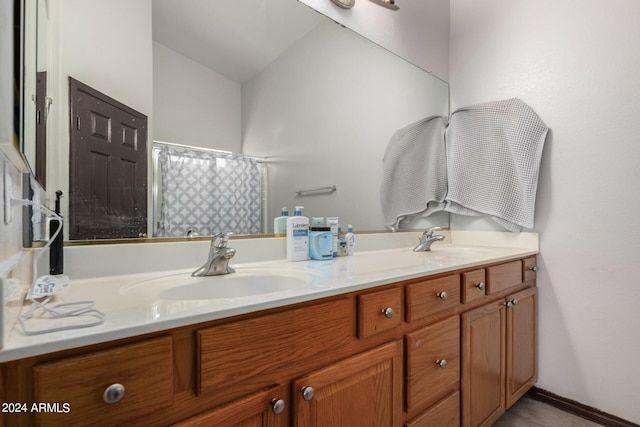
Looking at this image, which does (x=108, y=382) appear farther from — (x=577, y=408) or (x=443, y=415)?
(x=577, y=408)

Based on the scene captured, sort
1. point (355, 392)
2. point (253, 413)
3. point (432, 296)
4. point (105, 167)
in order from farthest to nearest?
point (432, 296) < point (105, 167) < point (355, 392) < point (253, 413)

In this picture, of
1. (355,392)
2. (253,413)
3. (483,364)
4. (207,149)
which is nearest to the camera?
(253,413)

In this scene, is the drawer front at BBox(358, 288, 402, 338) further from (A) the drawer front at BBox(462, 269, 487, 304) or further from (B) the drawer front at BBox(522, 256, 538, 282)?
(B) the drawer front at BBox(522, 256, 538, 282)

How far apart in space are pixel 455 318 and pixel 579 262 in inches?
35.0

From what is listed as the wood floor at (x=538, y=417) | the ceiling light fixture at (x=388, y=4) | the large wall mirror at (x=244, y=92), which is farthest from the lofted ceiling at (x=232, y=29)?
the wood floor at (x=538, y=417)

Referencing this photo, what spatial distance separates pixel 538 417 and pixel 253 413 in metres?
1.58

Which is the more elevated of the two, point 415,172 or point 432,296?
point 415,172

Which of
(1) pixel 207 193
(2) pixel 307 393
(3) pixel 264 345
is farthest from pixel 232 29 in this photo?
(2) pixel 307 393

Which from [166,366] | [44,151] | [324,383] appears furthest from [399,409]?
[44,151]

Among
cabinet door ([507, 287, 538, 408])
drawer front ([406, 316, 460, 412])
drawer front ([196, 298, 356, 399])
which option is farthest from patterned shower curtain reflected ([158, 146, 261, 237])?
cabinet door ([507, 287, 538, 408])

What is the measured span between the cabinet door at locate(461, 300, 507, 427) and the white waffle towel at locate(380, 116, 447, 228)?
66 centimetres

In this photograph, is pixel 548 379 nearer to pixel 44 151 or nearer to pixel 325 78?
pixel 325 78

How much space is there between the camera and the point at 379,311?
826mm

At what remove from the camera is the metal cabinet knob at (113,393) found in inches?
17.4
